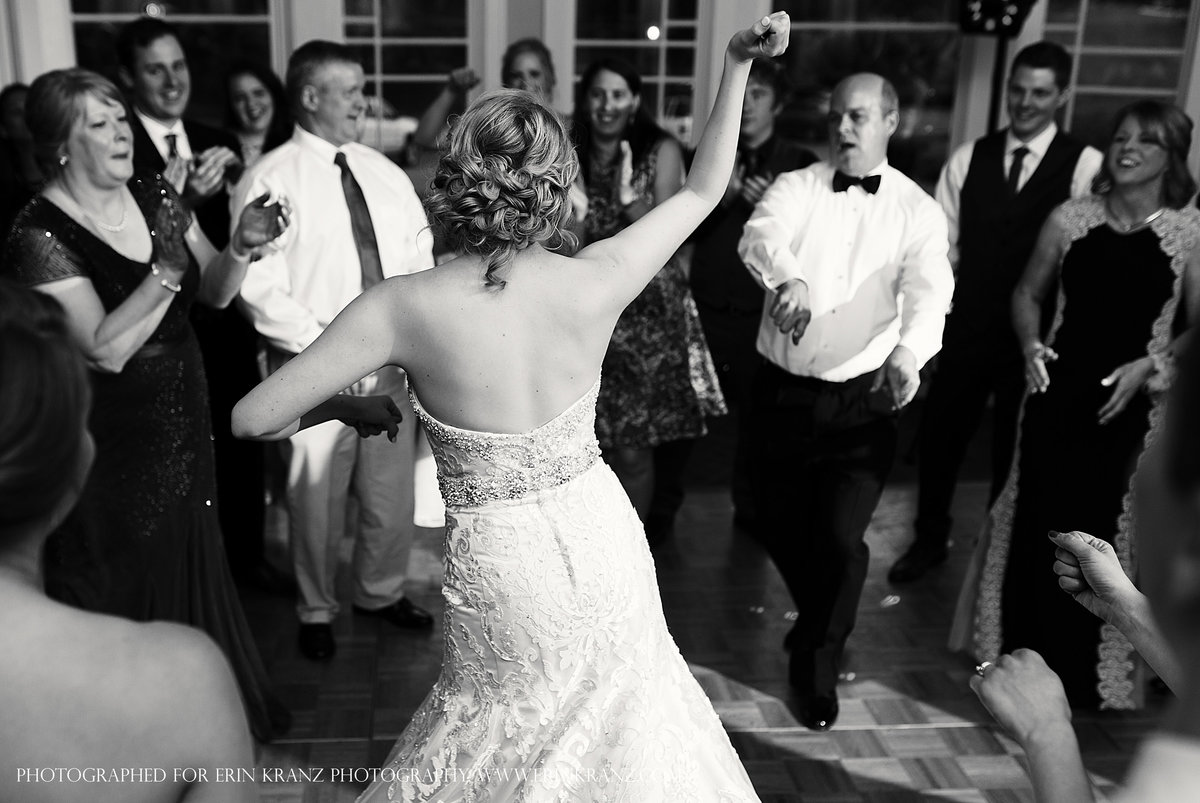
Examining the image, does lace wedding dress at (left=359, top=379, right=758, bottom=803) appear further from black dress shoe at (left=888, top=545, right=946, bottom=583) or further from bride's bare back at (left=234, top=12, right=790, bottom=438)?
black dress shoe at (left=888, top=545, right=946, bottom=583)

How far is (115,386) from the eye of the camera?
253 cm

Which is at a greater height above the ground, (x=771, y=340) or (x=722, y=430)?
(x=771, y=340)

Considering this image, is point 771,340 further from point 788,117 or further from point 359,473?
point 788,117

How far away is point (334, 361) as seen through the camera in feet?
6.18

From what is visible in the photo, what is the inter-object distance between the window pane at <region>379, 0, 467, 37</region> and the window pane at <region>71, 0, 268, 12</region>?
1.92 feet

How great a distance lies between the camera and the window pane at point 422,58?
5789 millimetres

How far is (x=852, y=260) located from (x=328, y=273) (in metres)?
1.41

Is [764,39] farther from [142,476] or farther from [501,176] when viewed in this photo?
[142,476]

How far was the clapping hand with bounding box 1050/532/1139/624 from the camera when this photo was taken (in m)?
1.37

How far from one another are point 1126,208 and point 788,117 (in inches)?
126

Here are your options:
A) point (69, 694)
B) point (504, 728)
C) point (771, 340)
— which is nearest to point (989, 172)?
point (771, 340)

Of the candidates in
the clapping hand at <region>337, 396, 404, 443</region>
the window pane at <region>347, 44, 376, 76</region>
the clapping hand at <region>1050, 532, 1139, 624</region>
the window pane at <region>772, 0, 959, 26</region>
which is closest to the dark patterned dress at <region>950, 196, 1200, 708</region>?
the clapping hand at <region>1050, 532, 1139, 624</region>

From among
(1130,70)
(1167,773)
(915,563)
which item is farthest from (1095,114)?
(1167,773)

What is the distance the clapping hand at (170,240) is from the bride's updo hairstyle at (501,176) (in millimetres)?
813
